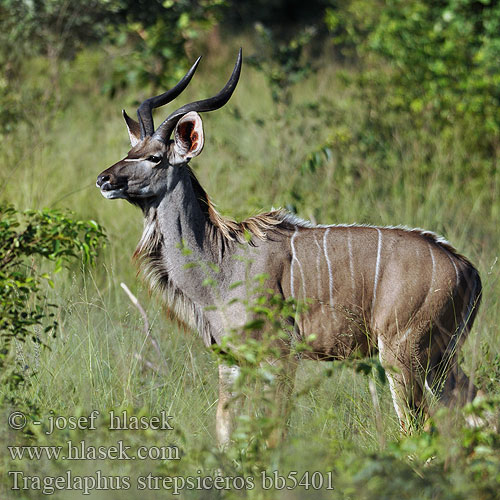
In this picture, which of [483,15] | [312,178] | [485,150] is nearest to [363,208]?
[312,178]

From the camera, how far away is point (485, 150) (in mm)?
7383

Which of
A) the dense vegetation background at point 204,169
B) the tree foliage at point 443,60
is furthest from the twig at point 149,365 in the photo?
the tree foliage at point 443,60

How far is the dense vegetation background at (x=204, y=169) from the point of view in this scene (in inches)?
143

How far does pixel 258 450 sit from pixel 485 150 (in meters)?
5.41

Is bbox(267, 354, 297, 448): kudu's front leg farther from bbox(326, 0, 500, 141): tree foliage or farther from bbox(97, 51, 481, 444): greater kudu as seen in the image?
bbox(326, 0, 500, 141): tree foliage

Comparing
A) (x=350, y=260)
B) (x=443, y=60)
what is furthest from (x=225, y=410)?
(x=443, y=60)

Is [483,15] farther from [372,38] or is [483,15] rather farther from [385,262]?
[385,262]

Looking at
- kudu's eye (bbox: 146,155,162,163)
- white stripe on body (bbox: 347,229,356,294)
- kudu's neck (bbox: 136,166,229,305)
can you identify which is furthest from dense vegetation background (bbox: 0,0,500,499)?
kudu's eye (bbox: 146,155,162,163)

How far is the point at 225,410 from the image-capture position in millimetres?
3068

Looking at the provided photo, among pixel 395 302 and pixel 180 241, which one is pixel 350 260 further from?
pixel 180 241

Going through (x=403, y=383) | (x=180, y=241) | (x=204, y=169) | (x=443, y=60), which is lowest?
(x=403, y=383)

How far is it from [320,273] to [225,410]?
901 millimetres

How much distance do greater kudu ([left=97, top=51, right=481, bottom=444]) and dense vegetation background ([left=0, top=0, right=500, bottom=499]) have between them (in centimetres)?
20

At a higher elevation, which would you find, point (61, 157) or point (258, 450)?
point (61, 157)
